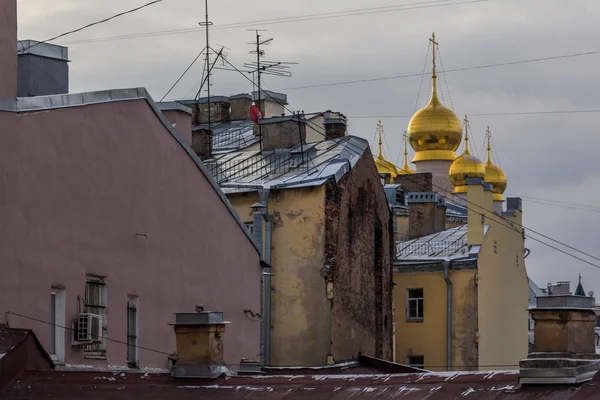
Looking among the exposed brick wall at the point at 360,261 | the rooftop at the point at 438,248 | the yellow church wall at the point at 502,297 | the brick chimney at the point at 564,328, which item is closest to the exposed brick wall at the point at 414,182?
the yellow church wall at the point at 502,297

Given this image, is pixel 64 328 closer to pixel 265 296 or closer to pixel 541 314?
pixel 541 314

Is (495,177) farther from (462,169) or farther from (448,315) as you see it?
(448,315)

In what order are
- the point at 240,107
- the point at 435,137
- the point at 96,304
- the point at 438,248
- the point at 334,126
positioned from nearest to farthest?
the point at 96,304 < the point at 334,126 < the point at 240,107 < the point at 438,248 < the point at 435,137

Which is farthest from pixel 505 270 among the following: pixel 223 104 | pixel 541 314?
pixel 541 314

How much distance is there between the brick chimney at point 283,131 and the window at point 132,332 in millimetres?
13682

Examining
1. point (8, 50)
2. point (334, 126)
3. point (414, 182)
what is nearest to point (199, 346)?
point (8, 50)

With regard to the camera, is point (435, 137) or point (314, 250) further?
point (435, 137)

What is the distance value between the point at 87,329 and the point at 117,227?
1857 millimetres

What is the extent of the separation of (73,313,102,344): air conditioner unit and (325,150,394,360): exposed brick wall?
11.6m

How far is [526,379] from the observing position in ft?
46.7

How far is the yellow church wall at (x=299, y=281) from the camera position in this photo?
104 feet

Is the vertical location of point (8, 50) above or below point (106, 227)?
above

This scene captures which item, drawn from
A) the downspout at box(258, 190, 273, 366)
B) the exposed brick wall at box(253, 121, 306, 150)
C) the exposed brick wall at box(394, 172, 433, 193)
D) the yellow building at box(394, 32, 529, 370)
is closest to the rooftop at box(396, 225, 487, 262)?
the yellow building at box(394, 32, 529, 370)

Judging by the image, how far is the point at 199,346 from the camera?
17.0 m
